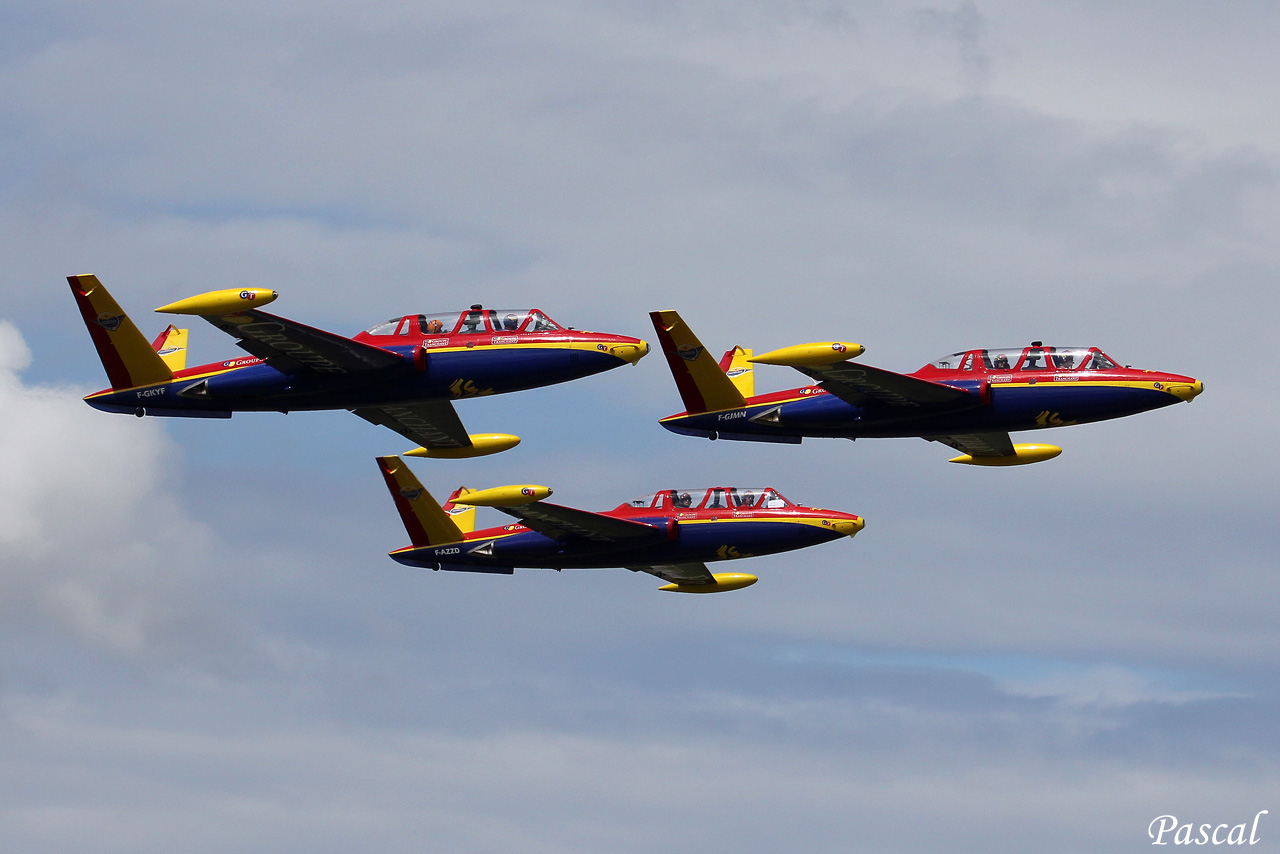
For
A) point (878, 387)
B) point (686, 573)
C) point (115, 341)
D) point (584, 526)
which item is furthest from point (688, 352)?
point (115, 341)

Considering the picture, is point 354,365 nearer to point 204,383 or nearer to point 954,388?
point 204,383

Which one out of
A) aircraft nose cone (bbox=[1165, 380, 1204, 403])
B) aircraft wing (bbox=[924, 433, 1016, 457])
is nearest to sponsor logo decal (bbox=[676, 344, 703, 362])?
aircraft wing (bbox=[924, 433, 1016, 457])

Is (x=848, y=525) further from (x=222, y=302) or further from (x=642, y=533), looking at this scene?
(x=222, y=302)

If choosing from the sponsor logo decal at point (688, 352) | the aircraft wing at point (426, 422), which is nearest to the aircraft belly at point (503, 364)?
the sponsor logo decal at point (688, 352)

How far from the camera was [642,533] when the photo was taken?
105 metres

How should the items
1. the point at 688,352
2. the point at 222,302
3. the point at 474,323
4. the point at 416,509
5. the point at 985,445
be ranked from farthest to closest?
the point at 985,445 < the point at 416,509 < the point at 688,352 < the point at 474,323 < the point at 222,302

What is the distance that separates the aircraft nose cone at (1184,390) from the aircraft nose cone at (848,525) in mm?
15496

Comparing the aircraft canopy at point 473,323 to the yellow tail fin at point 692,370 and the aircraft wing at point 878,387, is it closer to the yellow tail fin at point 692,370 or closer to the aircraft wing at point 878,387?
the yellow tail fin at point 692,370

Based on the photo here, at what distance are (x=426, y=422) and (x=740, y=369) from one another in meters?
15.5

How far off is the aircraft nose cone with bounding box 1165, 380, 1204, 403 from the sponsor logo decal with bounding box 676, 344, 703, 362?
67.5 feet

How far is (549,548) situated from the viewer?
106500 mm

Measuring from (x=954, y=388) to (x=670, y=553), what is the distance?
51.0ft

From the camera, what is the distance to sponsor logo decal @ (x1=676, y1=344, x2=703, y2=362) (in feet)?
336

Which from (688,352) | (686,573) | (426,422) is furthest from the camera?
(686,573)
